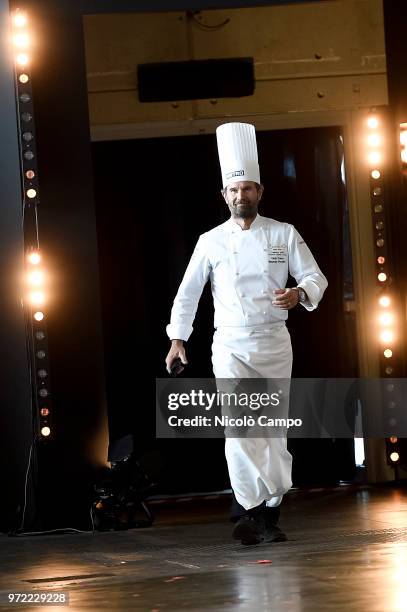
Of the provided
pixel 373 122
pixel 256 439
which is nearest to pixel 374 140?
pixel 373 122

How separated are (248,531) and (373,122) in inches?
114

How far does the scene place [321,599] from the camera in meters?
3.24

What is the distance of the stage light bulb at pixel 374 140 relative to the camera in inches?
267

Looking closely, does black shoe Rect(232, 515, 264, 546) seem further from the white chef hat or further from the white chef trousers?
the white chef hat

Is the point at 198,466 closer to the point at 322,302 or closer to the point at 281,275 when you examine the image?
the point at 322,302

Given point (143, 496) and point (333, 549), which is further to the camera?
point (143, 496)

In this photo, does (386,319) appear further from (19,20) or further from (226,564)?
(226,564)

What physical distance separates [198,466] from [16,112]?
230 cm

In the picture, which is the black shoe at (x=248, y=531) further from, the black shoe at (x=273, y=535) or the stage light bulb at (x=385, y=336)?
the stage light bulb at (x=385, y=336)

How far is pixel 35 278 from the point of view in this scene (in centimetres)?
540

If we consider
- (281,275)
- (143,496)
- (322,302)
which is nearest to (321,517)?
(143,496)

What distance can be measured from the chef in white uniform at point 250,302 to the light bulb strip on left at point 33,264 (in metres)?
0.67

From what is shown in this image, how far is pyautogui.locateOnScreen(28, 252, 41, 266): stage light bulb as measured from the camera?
5402mm

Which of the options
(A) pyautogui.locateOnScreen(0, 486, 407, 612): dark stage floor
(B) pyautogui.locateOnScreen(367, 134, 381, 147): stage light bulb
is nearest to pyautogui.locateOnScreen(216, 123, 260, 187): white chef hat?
(A) pyautogui.locateOnScreen(0, 486, 407, 612): dark stage floor
